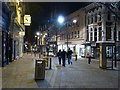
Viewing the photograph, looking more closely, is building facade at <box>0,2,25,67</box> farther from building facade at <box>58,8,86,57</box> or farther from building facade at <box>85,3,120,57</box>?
building facade at <box>58,8,86,57</box>

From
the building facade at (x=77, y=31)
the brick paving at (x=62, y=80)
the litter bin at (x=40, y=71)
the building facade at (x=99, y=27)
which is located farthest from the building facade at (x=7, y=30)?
the building facade at (x=77, y=31)

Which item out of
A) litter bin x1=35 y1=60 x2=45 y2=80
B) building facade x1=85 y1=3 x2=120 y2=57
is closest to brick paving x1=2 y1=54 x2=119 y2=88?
→ litter bin x1=35 y1=60 x2=45 y2=80

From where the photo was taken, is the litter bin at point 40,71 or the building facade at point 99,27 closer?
the litter bin at point 40,71

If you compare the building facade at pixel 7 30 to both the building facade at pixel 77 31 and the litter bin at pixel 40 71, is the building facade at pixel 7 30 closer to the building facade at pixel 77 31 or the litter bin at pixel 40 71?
the litter bin at pixel 40 71

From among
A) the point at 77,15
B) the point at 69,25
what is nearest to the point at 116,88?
the point at 77,15

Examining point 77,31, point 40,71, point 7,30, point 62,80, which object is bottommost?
point 62,80

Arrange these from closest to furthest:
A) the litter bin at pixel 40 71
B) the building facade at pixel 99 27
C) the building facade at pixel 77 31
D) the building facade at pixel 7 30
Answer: the litter bin at pixel 40 71 < the building facade at pixel 7 30 < the building facade at pixel 99 27 < the building facade at pixel 77 31

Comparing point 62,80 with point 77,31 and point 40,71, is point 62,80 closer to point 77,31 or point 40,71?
point 40,71

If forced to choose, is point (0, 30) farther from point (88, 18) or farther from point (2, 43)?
point (88, 18)

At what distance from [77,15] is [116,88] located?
39591mm

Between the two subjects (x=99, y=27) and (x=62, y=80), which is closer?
(x=62, y=80)

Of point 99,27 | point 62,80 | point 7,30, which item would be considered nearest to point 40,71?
point 62,80

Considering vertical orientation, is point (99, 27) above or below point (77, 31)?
above

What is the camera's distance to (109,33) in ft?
126
